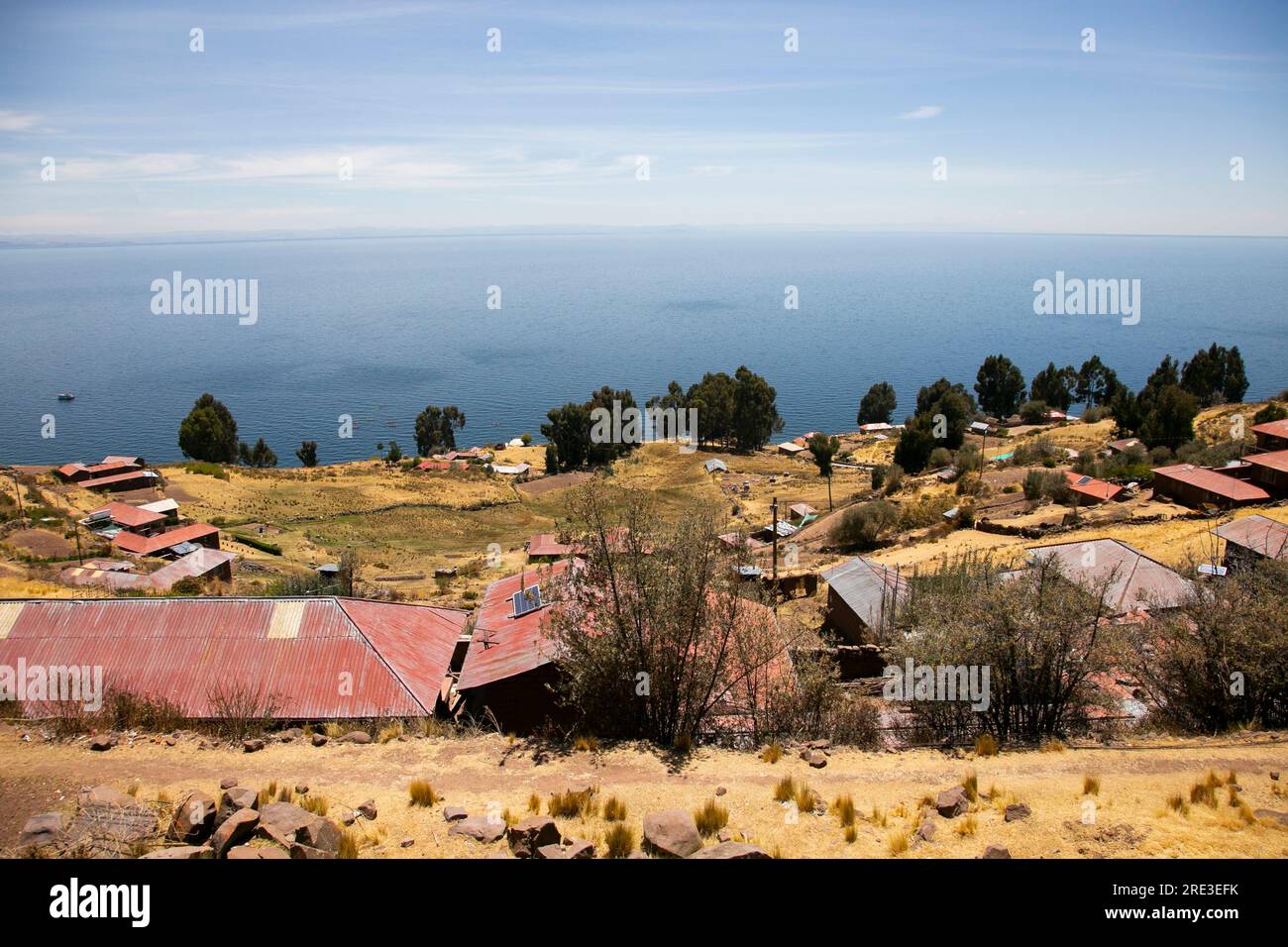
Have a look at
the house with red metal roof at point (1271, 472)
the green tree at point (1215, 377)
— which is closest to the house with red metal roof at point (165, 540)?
the house with red metal roof at point (1271, 472)

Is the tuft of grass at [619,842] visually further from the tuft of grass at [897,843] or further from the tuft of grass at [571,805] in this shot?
the tuft of grass at [897,843]

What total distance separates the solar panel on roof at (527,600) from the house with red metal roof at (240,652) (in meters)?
1.73

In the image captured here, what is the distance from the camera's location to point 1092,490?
117 ft

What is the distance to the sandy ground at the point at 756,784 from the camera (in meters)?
7.69

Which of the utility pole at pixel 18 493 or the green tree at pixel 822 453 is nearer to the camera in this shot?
the utility pole at pixel 18 493

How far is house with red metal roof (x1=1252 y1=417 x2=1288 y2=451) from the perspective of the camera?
3694 centimetres

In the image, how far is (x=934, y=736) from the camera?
11.2m

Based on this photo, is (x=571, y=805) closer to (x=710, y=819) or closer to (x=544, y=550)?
(x=710, y=819)

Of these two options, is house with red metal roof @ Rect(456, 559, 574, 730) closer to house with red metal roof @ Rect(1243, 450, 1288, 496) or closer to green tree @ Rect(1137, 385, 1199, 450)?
house with red metal roof @ Rect(1243, 450, 1288, 496)

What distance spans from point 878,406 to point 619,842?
304 feet

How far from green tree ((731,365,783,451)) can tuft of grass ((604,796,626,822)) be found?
70.3 meters

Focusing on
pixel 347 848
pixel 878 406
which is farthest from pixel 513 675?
pixel 878 406
